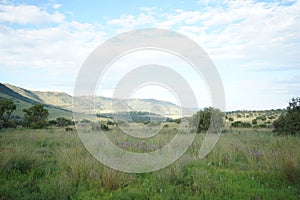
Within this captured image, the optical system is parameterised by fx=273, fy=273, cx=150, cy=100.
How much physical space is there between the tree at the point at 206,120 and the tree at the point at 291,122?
5.11 m

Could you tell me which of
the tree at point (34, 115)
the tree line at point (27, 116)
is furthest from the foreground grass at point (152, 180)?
the tree at point (34, 115)

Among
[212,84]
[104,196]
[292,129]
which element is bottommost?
[104,196]

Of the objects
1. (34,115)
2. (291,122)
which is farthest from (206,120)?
(34,115)

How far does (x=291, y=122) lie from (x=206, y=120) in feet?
21.8

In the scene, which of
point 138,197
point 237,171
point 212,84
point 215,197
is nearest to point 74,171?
point 138,197

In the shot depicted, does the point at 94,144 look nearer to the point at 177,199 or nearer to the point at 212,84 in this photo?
the point at 212,84

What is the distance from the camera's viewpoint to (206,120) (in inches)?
882

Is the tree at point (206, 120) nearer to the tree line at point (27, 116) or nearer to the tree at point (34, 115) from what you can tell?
the tree line at point (27, 116)

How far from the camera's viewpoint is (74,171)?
6371mm

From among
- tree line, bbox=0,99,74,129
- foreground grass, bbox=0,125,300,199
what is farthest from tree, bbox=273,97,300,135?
tree line, bbox=0,99,74,129

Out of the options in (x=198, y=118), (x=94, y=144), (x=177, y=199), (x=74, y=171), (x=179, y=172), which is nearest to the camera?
(x=177, y=199)

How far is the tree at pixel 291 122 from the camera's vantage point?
16.9 metres

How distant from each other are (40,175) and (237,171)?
4.94 meters

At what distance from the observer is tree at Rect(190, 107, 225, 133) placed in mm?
22078
